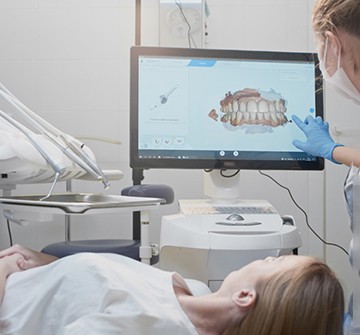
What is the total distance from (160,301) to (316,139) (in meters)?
0.82

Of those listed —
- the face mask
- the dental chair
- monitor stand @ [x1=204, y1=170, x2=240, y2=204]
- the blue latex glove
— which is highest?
the face mask

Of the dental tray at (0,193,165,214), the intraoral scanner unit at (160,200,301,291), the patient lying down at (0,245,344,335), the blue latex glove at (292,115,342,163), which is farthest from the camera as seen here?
the blue latex glove at (292,115,342,163)

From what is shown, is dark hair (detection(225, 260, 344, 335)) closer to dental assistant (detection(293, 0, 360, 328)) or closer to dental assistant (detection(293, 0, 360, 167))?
dental assistant (detection(293, 0, 360, 328))

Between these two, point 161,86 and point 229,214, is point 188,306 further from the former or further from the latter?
point 161,86

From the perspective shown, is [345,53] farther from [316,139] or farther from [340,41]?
[316,139]

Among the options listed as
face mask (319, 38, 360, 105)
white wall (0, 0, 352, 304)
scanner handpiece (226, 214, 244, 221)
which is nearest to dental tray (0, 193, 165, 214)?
scanner handpiece (226, 214, 244, 221)

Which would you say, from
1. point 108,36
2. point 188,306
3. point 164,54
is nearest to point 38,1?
point 108,36

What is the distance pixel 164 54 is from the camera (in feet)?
5.70

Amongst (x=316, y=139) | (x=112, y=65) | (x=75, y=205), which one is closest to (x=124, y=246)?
(x=75, y=205)

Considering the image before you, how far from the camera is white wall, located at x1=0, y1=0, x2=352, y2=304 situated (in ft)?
8.48

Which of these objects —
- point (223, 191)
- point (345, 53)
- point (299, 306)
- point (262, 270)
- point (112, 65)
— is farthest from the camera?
point (112, 65)

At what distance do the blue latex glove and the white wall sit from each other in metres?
0.87

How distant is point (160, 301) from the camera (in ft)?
3.76

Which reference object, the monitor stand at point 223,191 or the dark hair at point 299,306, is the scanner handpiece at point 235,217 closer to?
the monitor stand at point 223,191
